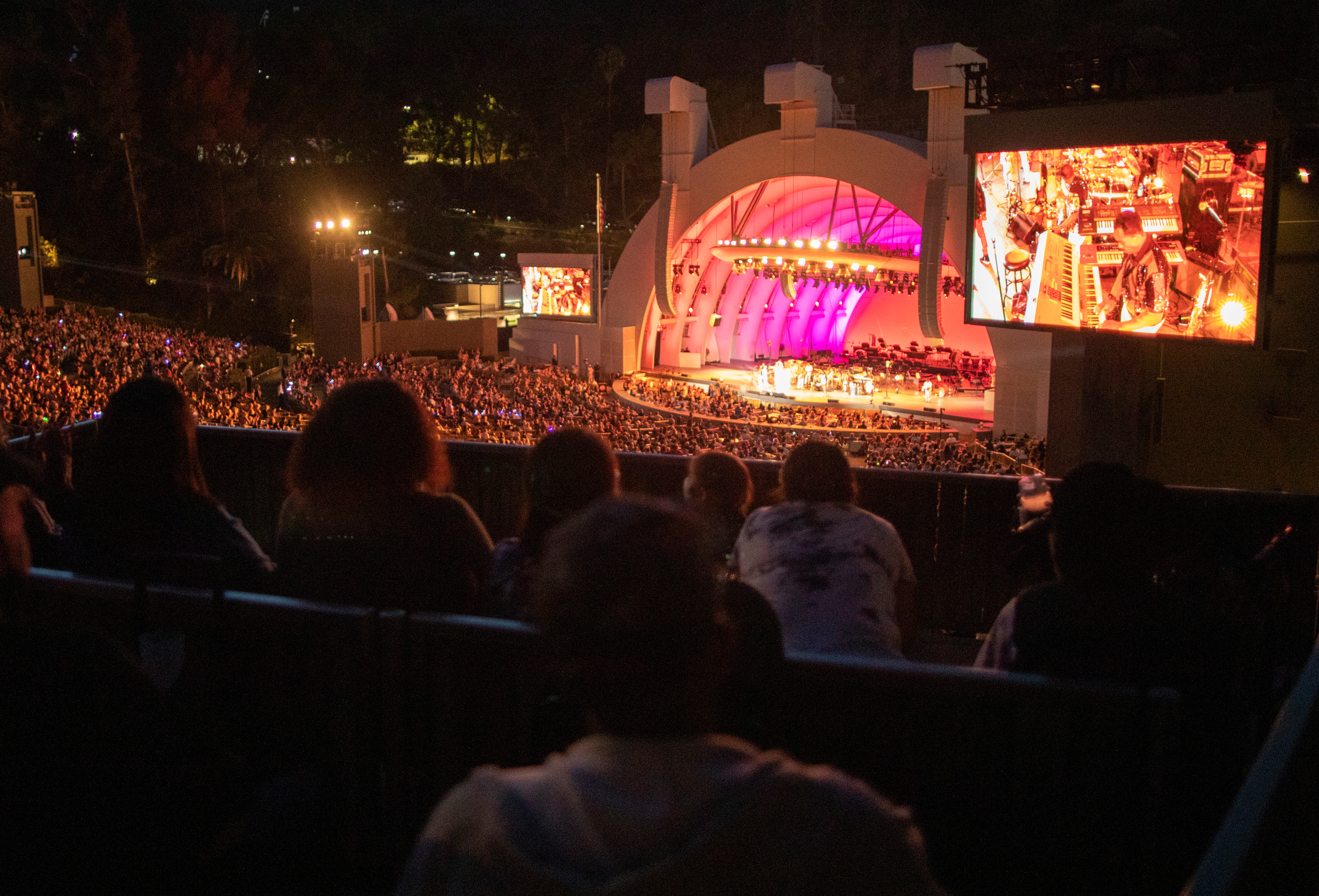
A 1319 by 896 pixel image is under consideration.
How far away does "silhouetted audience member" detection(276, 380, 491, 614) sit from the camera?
8.76 feet

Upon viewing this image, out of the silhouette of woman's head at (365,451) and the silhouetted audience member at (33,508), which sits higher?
the silhouette of woman's head at (365,451)

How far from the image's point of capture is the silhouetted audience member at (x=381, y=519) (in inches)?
105

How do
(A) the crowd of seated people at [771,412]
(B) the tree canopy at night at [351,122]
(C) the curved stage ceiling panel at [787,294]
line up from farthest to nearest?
(B) the tree canopy at night at [351,122] → (C) the curved stage ceiling panel at [787,294] → (A) the crowd of seated people at [771,412]

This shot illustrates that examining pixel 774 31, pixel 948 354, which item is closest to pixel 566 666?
pixel 948 354

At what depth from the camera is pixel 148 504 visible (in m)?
2.87

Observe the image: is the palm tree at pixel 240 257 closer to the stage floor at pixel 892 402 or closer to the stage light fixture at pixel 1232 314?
the stage floor at pixel 892 402

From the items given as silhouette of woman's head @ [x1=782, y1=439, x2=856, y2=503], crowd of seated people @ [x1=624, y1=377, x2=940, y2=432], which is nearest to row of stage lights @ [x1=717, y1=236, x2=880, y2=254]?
crowd of seated people @ [x1=624, y1=377, x2=940, y2=432]

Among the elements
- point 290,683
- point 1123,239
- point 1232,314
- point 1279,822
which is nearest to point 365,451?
point 290,683

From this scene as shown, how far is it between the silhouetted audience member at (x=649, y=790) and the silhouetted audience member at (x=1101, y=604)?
143 cm

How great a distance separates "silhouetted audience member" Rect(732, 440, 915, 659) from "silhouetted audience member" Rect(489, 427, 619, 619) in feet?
1.55

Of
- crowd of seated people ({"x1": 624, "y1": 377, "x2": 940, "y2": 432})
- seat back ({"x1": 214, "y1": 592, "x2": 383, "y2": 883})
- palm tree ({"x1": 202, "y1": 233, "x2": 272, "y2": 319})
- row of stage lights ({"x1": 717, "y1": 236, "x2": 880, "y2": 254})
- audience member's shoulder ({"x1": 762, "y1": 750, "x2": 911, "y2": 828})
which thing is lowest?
crowd of seated people ({"x1": 624, "y1": 377, "x2": 940, "y2": 432})

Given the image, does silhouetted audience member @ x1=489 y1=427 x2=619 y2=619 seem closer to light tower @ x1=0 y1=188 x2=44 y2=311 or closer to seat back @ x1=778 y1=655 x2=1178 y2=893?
seat back @ x1=778 y1=655 x2=1178 y2=893

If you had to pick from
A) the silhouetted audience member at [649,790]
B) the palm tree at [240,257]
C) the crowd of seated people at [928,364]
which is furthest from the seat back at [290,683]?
the palm tree at [240,257]

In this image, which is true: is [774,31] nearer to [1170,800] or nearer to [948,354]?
[948,354]
